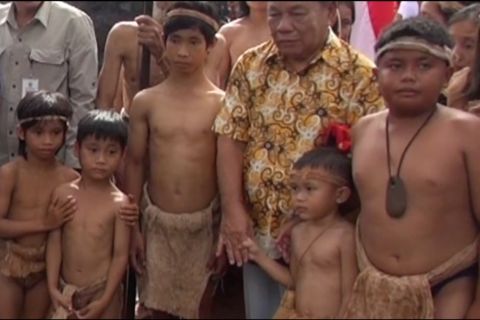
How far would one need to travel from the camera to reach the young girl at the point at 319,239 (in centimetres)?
303

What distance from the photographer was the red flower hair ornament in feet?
10.2

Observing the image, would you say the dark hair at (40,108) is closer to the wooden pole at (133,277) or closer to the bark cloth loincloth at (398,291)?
the wooden pole at (133,277)

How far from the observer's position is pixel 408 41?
2.91m

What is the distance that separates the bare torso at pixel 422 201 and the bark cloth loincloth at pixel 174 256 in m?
0.79

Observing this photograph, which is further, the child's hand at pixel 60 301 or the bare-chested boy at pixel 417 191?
the child's hand at pixel 60 301

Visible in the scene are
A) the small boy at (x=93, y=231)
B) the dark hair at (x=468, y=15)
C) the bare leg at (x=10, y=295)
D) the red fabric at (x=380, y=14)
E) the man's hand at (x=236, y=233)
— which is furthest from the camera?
the red fabric at (x=380, y=14)

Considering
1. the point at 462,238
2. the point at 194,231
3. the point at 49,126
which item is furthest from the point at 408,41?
the point at 49,126

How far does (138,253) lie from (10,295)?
0.48m

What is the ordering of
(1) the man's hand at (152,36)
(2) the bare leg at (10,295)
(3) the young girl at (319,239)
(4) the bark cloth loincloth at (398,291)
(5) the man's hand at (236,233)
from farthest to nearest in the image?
1. (1) the man's hand at (152,36)
2. (2) the bare leg at (10,295)
3. (5) the man's hand at (236,233)
4. (3) the young girl at (319,239)
5. (4) the bark cloth loincloth at (398,291)

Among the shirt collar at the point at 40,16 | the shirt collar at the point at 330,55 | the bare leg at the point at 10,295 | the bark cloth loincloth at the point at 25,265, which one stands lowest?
the bare leg at the point at 10,295

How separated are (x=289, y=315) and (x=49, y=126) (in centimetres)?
122

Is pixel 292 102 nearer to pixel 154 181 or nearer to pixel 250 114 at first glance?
pixel 250 114

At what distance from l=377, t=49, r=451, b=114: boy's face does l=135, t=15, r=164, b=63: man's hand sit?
114 cm

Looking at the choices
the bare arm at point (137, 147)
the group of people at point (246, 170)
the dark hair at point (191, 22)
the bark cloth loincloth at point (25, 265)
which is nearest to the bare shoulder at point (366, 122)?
the group of people at point (246, 170)
